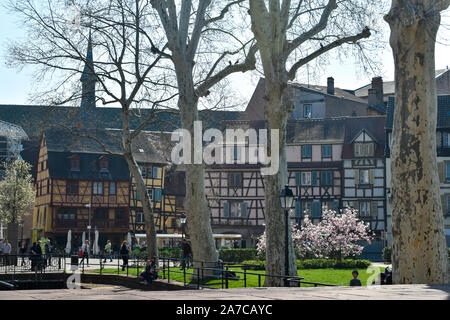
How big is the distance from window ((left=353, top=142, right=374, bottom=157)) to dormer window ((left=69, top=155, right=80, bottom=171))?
2728 cm

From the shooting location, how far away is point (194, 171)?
2433cm

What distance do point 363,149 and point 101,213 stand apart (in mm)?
26496

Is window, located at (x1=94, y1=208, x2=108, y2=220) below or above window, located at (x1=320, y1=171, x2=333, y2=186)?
above

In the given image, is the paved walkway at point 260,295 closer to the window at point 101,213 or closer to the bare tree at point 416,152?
the bare tree at point 416,152

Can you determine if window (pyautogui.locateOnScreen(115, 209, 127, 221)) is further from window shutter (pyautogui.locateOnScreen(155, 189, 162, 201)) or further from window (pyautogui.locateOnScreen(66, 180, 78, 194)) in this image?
window (pyautogui.locateOnScreen(66, 180, 78, 194))

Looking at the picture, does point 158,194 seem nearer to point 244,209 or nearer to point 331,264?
point 244,209

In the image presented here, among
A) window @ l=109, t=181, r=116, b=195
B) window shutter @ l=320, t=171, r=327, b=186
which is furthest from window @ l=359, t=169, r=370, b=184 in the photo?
window @ l=109, t=181, r=116, b=195

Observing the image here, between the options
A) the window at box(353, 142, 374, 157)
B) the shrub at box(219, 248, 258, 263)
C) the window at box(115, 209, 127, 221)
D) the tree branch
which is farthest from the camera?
the window at box(115, 209, 127, 221)

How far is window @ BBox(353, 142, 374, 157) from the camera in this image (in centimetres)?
5916

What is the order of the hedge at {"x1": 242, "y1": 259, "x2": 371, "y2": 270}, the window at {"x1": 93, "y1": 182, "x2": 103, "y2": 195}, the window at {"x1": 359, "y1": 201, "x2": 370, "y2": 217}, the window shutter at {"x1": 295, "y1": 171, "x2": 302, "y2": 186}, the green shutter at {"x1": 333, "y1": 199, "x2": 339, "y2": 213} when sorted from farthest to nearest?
the window at {"x1": 93, "y1": 182, "x2": 103, "y2": 195} → the window shutter at {"x1": 295, "y1": 171, "x2": 302, "y2": 186} → the green shutter at {"x1": 333, "y1": 199, "x2": 339, "y2": 213} → the window at {"x1": 359, "y1": 201, "x2": 370, "y2": 217} → the hedge at {"x1": 242, "y1": 259, "x2": 371, "y2": 270}

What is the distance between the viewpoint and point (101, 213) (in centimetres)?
6888
